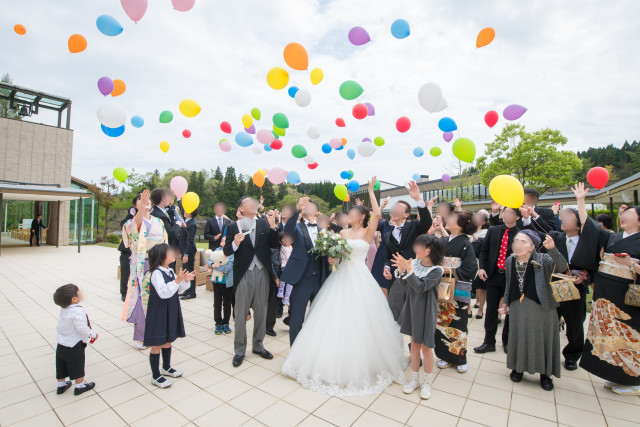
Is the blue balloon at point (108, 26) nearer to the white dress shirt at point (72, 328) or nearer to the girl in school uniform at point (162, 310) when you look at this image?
the girl in school uniform at point (162, 310)

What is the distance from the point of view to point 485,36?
525cm

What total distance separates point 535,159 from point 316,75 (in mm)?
17994

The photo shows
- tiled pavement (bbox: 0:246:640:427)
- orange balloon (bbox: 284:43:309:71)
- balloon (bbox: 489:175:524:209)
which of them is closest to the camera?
tiled pavement (bbox: 0:246:640:427)

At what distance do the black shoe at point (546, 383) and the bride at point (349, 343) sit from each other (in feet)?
4.74

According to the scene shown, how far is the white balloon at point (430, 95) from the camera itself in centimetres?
568

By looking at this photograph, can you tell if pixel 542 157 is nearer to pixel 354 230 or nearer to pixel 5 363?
pixel 354 230

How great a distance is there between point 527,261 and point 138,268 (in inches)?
189

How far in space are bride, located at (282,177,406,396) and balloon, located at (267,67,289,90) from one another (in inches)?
155

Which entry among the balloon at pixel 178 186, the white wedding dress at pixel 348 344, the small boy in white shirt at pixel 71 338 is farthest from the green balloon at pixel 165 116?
the white wedding dress at pixel 348 344

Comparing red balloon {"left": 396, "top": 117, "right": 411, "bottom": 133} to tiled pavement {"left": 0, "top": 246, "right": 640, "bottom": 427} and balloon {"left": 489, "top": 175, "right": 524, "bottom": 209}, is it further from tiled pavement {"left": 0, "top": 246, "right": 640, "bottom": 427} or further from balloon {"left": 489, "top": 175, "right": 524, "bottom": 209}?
tiled pavement {"left": 0, "top": 246, "right": 640, "bottom": 427}

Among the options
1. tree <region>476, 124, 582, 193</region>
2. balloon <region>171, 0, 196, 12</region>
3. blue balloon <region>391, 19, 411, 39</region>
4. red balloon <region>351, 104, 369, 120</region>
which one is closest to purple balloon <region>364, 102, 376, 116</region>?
red balloon <region>351, 104, 369, 120</region>

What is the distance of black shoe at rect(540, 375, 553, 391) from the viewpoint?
10.6 ft

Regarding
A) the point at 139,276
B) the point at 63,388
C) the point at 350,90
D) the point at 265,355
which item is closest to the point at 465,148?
the point at 350,90

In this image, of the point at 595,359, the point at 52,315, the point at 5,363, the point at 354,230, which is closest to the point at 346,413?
the point at 354,230
